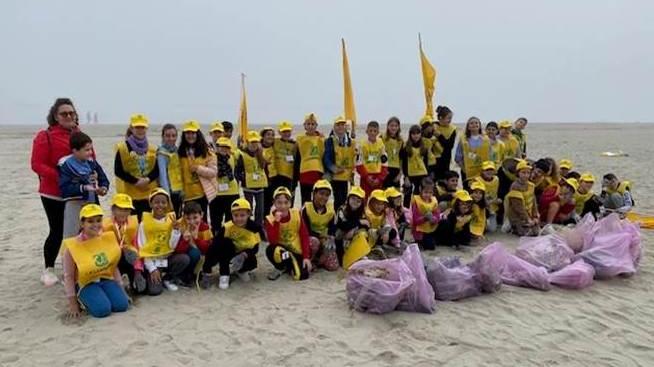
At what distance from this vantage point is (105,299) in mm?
4875

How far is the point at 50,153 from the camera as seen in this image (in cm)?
536

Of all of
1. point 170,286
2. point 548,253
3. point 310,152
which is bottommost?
point 170,286

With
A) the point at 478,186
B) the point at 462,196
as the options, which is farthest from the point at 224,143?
the point at 478,186

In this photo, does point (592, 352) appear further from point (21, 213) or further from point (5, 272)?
point (21, 213)

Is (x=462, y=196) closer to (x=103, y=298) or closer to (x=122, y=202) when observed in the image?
(x=122, y=202)

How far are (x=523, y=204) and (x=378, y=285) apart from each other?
379 cm

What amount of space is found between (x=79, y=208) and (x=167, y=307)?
54.1 inches

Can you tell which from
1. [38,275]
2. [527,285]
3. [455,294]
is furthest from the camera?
[38,275]

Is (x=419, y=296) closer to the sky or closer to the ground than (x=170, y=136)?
closer to the ground

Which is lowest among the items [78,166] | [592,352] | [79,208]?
[592,352]

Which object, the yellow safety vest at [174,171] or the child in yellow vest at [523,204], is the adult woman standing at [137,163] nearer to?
the yellow safety vest at [174,171]

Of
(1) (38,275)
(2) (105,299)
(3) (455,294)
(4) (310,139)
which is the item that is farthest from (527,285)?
(1) (38,275)

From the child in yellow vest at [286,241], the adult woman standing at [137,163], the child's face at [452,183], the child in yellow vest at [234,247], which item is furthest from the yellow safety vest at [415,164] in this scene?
the adult woman standing at [137,163]

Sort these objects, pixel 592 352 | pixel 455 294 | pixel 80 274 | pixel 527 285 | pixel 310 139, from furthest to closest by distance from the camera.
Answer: pixel 310 139 → pixel 527 285 → pixel 455 294 → pixel 80 274 → pixel 592 352
